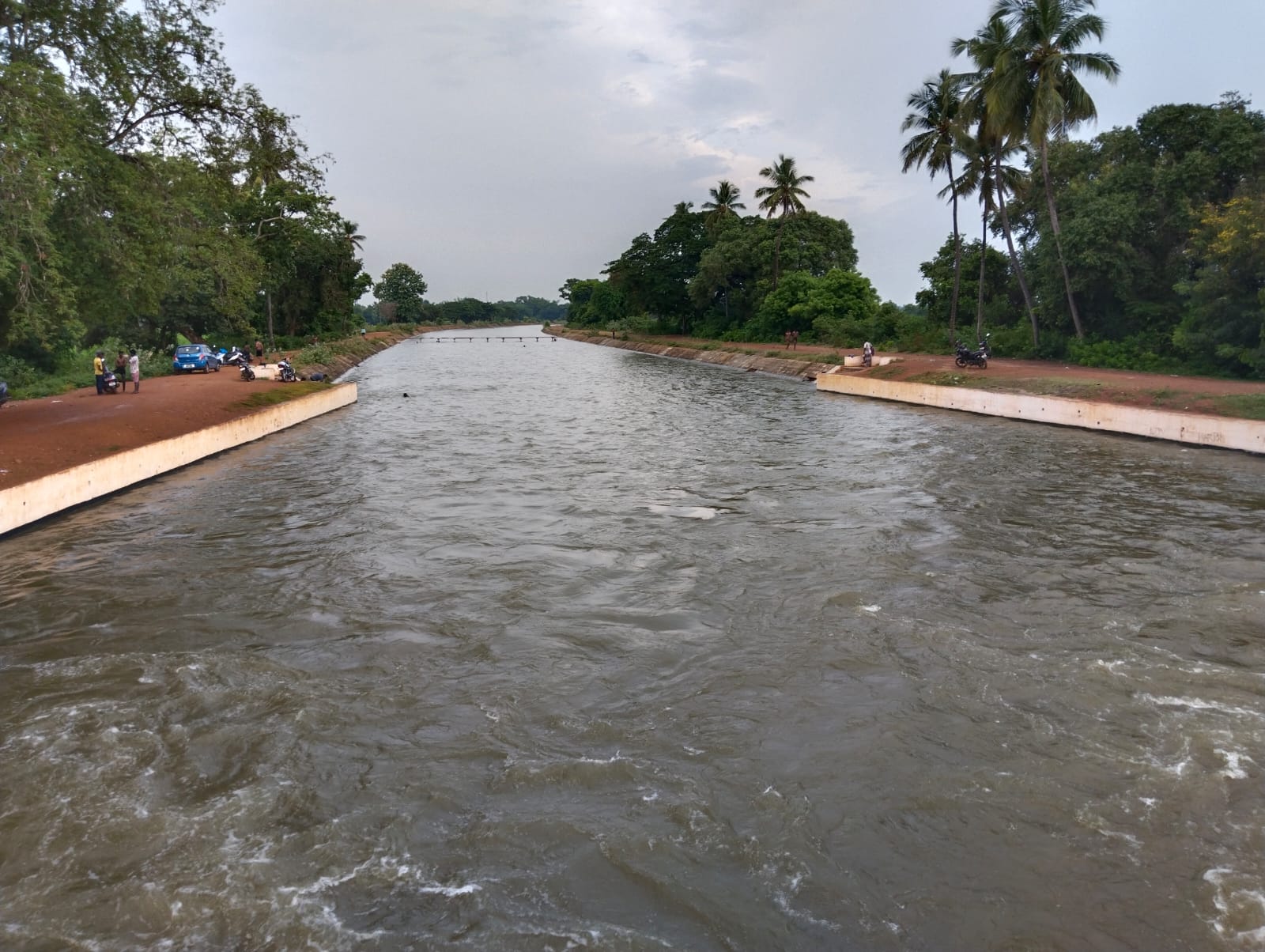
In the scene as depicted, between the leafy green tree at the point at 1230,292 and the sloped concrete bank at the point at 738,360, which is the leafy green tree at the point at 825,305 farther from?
the leafy green tree at the point at 1230,292

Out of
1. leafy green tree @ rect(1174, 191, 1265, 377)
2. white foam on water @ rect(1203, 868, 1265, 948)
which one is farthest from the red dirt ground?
white foam on water @ rect(1203, 868, 1265, 948)

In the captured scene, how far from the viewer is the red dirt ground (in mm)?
18422

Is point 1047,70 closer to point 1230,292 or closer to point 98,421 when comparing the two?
point 1230,292

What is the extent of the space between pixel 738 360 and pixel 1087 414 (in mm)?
35733

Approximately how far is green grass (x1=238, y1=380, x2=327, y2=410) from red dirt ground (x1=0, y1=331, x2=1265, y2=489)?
50cm

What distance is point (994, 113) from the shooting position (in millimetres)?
37156

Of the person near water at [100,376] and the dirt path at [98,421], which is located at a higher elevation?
the person near water at [100,376]

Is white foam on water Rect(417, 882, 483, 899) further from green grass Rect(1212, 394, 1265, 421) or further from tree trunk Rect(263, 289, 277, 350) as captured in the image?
tree trunk Rect(263, 289, 277, 350)

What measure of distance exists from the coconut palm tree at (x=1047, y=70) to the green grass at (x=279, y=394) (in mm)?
32933

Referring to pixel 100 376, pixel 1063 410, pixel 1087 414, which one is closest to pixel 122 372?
pixel 100 376

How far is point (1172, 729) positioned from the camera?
7.75 m

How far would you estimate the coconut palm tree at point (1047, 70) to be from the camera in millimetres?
36031

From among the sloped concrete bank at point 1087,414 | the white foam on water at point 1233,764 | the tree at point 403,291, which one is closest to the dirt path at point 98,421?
the white foam on water at point 1233,764

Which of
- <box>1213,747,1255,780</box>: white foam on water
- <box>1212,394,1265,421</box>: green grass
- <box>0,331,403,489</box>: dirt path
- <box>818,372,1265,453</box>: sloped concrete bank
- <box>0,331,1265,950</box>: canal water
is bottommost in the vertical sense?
<box>0,331,1265,950</box>: canal water
